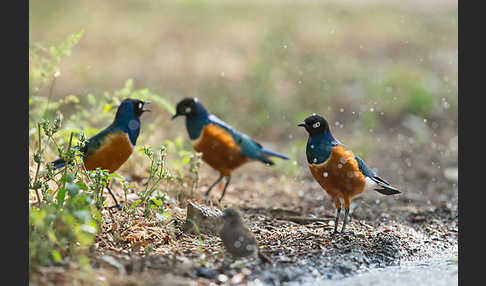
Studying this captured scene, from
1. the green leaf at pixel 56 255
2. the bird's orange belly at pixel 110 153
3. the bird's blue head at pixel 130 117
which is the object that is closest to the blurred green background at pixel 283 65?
the bird's blue head at pixel 130 117

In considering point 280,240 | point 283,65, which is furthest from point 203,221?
point 283,65

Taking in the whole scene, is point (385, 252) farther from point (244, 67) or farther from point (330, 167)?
point (244, 67)

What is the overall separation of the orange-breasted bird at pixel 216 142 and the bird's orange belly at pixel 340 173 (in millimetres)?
1376

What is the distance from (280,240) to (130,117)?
4.88 feet

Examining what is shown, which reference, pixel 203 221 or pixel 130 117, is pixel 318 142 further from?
pixel 130 117

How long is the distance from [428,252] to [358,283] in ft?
3.48

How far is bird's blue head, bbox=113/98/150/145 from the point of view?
4.76 m

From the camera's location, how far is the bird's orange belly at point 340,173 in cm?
437

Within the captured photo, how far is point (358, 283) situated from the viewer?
11.8ft

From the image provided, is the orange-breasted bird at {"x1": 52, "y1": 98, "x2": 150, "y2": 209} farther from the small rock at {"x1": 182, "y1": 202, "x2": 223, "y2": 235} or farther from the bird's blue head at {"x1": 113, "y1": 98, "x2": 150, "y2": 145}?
the small rock at {"x1": 182, "y1": 202, "x2": 223, "y2": 235}

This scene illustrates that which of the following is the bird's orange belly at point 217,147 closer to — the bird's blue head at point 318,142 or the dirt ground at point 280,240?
the dirt ground at point 280,240

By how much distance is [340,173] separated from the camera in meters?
4.37

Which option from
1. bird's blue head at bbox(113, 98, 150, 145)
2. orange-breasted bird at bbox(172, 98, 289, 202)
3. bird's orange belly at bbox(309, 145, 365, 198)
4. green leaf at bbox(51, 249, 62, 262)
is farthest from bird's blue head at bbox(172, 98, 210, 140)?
green leaf at bbox(51, 249, 62, 262)

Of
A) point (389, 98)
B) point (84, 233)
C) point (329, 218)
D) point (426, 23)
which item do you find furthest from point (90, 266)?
point (426, 23)
